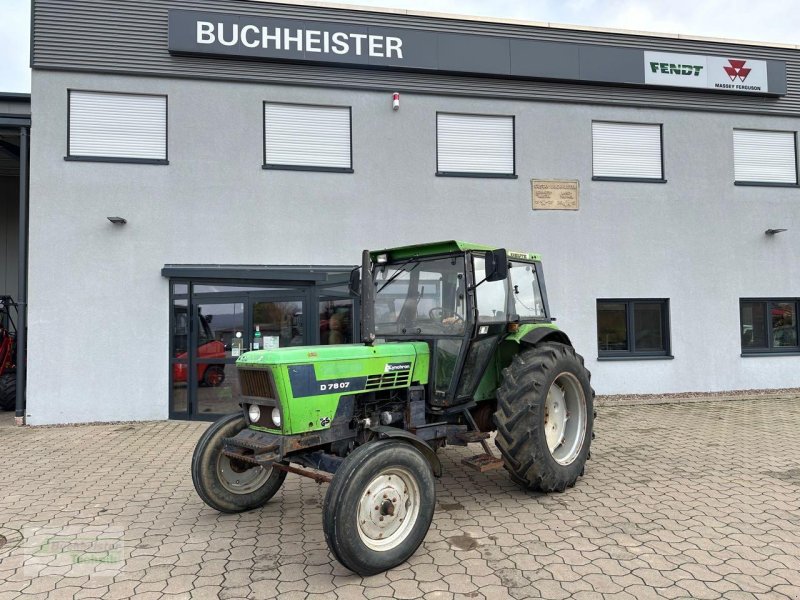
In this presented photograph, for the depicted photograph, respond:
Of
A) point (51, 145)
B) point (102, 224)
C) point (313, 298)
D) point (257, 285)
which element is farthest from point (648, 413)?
point (51, 145)

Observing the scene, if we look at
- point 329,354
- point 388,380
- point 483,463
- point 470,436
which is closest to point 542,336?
point 470,436

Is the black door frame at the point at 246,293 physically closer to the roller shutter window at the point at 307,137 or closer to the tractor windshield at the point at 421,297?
the roller shutter window at the point at 307,137

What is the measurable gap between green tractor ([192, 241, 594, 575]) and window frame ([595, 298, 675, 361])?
5.14m

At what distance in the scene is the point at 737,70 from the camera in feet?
34.6

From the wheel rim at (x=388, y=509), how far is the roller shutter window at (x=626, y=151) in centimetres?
823

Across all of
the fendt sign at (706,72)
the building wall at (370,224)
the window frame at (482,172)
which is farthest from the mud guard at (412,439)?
the fendt sign at (706,72)

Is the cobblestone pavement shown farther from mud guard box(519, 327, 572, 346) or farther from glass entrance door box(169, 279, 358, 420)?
glass entrance door box(169, 279, 358, 420)

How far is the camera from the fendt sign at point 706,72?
10.2 meters

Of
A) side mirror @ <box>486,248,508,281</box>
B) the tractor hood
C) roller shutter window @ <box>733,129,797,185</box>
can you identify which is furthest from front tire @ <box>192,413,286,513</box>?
roller shutter window @ <box>733,129,797,185</box>

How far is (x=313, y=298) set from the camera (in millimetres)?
8367

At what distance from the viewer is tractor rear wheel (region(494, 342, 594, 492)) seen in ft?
14.0

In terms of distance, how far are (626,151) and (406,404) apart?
8171 mm

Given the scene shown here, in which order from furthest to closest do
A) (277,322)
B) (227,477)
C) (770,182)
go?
1. (770,182)
2. (277,322)
3. (227,477)

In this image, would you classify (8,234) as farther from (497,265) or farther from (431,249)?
(497,265)
